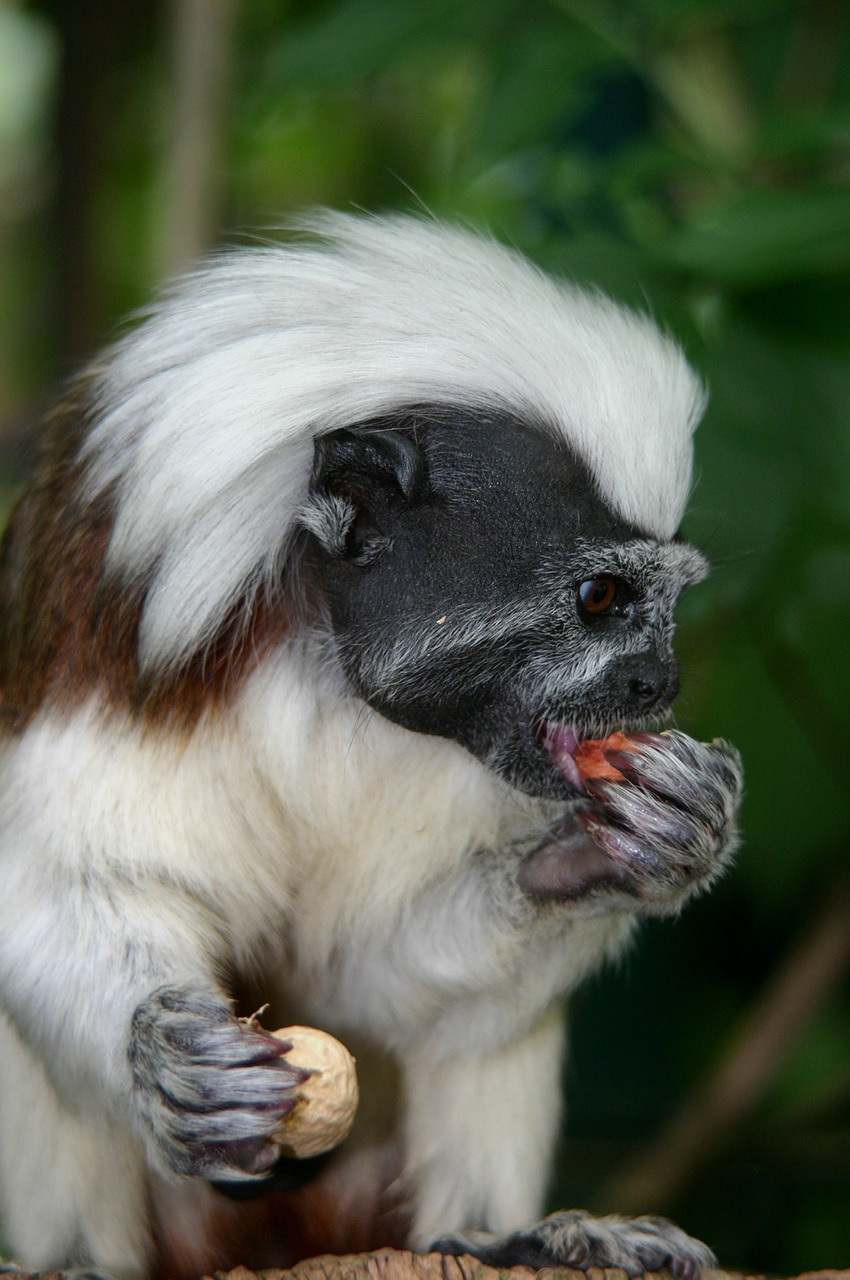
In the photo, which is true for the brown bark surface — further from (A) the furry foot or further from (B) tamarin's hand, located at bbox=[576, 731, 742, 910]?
(B) tamarin's hand, located at bbox=[576, 731, 742, 910]

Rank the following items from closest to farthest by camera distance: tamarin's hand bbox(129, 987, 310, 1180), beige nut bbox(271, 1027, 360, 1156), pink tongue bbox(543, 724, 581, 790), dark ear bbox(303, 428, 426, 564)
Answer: tamarin's hand bbox(129, 987, 310, 1180) < beige nut bbox(271, 1027, 360, 1156) < dark ear bbox(303, 428, 426, 564) < pink tongue bbox(543, 724, 581, 790)

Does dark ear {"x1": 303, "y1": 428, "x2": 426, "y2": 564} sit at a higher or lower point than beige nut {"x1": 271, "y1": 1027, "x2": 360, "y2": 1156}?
higher

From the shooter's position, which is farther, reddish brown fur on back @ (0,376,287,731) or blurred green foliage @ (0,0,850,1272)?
blurred green foliage @ (0,0,850,1272)

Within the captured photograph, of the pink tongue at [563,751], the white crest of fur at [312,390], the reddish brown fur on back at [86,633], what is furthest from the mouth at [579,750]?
the reddish brown fur on back at [86,633]

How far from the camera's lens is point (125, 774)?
1925 mm

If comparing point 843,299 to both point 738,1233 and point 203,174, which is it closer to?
point 203,174

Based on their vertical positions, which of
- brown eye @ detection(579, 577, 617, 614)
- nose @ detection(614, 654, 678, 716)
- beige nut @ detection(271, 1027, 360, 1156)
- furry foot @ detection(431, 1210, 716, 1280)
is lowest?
furry foot @ detection(431, 1210, 716, 1280)

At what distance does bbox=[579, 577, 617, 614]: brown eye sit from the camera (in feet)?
6.40

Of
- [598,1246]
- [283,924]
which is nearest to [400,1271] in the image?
[598,1246]

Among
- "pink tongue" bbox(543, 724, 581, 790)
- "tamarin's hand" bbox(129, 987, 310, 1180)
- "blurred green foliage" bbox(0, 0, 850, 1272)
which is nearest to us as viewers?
"tamarin's hand" bbox(129, 987, 310, 1180)

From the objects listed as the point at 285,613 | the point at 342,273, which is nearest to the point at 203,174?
the point at 342,273

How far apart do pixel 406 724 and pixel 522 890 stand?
1.18 feet

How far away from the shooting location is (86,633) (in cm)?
200

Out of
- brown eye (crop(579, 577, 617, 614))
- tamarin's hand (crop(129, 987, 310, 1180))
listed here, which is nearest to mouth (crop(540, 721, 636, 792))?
brown eye (crop(579, 577, 617, 614))
